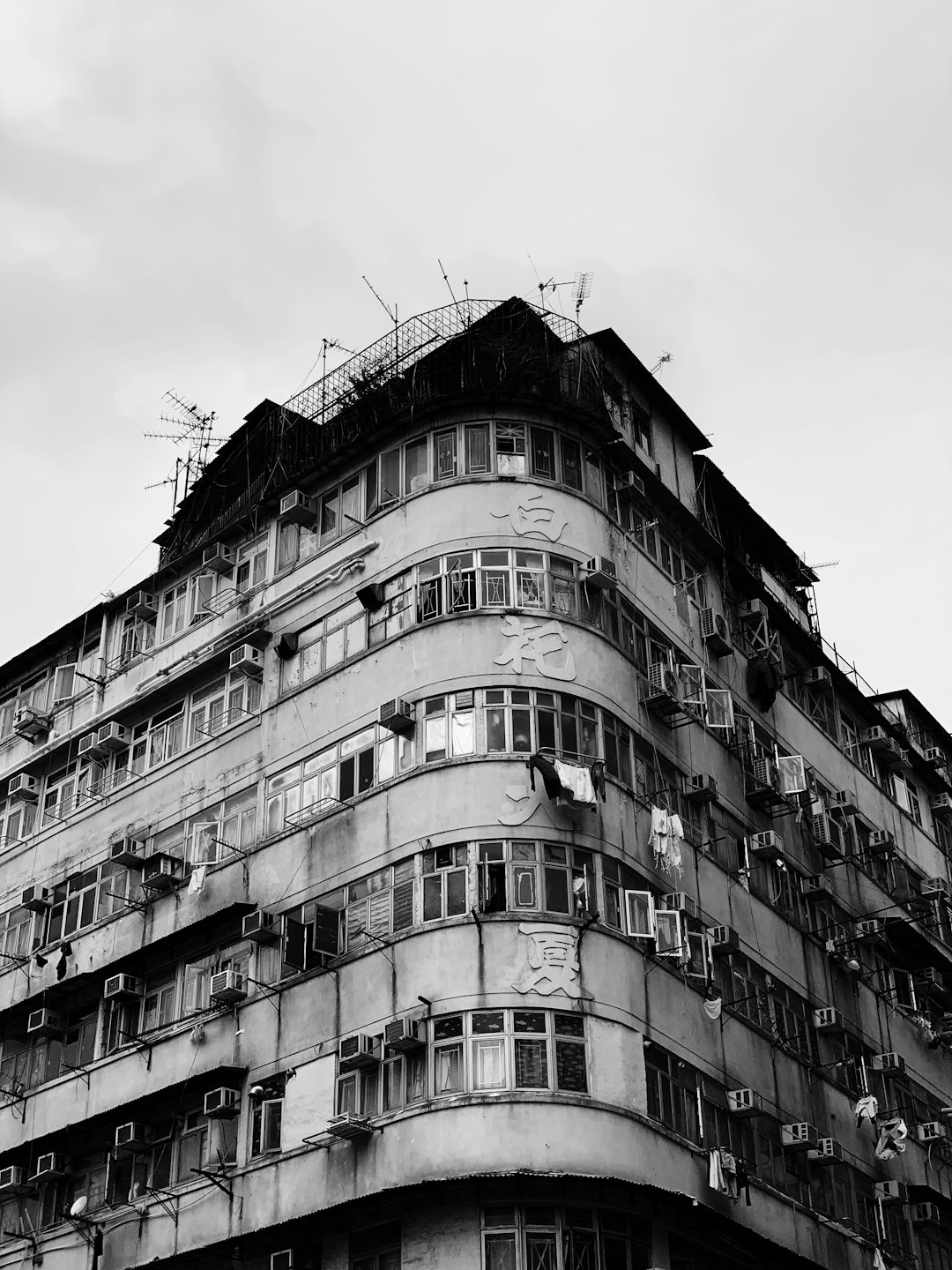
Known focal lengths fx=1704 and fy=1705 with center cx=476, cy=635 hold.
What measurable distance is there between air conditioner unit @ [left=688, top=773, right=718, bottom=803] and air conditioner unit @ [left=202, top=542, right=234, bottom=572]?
10248 mm

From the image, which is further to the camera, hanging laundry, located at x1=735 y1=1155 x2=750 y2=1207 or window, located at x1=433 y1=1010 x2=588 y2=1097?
hanging laundry, located at x1=735 y1=1155 x2=750 y2=1207

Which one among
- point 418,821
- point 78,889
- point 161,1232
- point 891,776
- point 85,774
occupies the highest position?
point 891,776

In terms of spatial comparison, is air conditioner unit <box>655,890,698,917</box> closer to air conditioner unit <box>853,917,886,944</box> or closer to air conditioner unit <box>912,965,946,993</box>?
air conditioner unit <box>853,917,886,944</box>

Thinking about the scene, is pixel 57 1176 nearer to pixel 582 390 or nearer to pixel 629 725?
pixel 629 725

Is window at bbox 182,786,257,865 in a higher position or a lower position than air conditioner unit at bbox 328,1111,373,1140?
higher

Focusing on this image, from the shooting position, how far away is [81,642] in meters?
36.6

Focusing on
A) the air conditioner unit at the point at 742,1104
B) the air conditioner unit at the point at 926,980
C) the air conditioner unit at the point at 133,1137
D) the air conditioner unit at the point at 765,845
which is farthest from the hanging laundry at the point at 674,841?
the air conditioner unit at the point at 926,980

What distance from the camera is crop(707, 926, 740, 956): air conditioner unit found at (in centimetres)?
2825

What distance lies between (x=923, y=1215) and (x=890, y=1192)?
1442 millimetres

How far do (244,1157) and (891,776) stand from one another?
20.2 metres

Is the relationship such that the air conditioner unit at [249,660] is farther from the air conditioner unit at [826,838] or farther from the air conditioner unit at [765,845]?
the air conditioner unit at [826,838]

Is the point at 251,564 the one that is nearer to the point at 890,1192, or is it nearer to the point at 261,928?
the point at 261,928

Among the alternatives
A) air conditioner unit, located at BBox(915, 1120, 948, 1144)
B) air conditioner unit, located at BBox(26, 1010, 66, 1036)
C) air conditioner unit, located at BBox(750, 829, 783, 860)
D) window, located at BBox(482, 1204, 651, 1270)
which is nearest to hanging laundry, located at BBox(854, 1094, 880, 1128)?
air conditioner unit, located at BBox(915, 1120, 948, 1144)

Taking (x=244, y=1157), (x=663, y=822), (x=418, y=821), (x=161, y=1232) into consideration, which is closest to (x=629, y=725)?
(x=663, y=822)
